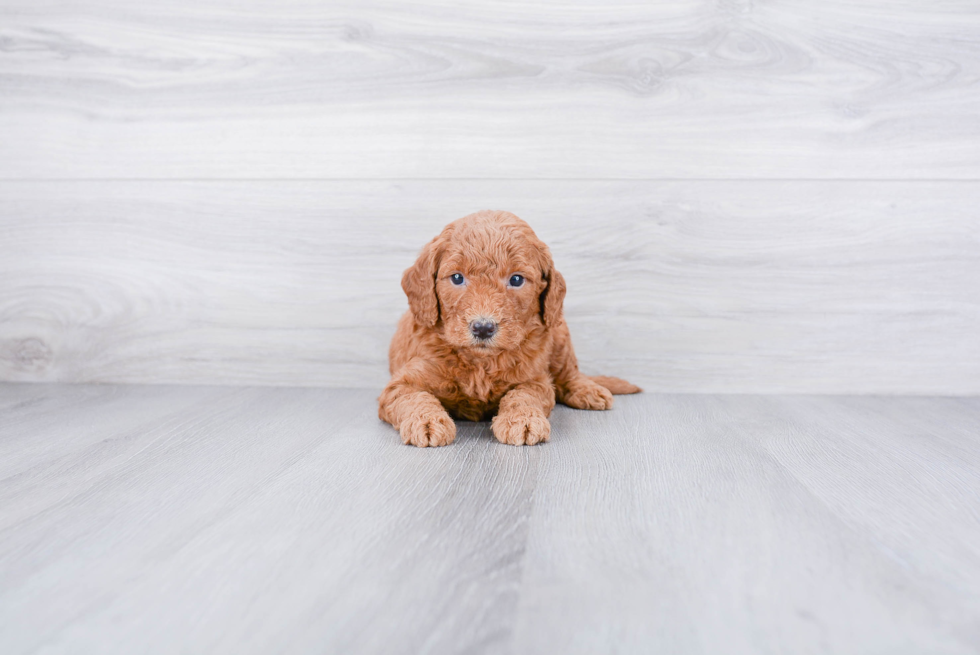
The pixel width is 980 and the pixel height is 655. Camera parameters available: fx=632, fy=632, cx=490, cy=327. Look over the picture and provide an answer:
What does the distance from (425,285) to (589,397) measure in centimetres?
55

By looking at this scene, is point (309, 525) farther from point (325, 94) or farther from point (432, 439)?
point (325, 94)

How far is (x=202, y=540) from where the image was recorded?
83 centimetres

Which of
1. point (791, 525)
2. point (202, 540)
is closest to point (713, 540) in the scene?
point (791, 525)

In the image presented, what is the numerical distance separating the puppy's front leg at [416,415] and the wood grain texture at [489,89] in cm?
76

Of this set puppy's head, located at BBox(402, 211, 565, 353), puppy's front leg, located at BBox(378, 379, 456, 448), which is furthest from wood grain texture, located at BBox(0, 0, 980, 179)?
puppy's front leg, located at BBox(378, 379, 456, 448)

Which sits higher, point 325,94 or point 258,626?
point 325,94

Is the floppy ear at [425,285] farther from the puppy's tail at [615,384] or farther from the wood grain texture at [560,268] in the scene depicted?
the puppy's tail at [615,384]

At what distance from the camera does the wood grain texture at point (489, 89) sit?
71.8 inches

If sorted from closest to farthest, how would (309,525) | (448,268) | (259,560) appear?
1. (259,560)
2. (309,525)
3. (448,268)

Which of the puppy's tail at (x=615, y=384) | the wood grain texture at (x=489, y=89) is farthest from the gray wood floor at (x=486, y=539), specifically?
the wood grain texture at (x=489, y=89)

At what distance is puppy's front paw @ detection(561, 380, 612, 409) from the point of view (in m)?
1.66

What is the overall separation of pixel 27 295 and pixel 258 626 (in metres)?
1.88

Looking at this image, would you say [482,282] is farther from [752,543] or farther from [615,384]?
[752,543]

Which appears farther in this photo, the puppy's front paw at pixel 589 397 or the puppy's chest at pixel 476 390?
the puppy's front paw at pixel 589 397
